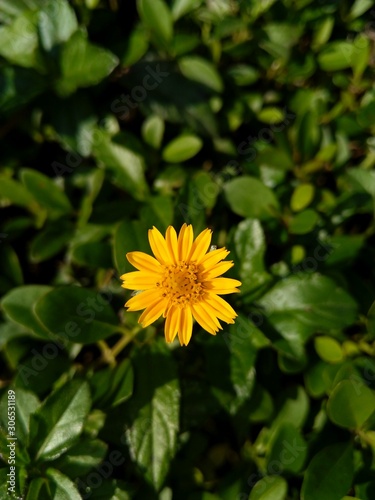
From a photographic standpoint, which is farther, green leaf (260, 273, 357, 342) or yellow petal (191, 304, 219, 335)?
green leaf (260, 273, 357, 342)

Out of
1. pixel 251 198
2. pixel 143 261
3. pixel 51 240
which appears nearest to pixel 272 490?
pixel 143 261

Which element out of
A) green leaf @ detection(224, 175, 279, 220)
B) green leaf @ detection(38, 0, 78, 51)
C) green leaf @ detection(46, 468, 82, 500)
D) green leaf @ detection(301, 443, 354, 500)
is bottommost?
green leaf @ detection(301, 443, 354, 500)

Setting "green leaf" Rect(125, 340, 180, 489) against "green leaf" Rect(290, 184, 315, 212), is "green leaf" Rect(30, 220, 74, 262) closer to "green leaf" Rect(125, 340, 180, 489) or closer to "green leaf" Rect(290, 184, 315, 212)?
"green leaf" Rect(125, 340, 180, 489)

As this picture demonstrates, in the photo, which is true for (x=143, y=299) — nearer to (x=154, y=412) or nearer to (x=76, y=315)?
(x=76, y=315)

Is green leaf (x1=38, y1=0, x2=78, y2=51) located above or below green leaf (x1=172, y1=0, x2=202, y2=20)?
above

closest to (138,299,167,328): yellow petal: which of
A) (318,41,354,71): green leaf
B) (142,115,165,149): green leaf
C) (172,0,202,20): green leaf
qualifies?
(142,115,165,149): green leaf

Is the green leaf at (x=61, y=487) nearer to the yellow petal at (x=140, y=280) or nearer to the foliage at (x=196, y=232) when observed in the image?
the foliage at (x=196, y=232)

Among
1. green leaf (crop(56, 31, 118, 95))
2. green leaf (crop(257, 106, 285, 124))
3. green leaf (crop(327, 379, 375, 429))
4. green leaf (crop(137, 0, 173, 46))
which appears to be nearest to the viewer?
green leaf (crop(327, 379, 375, 429))
